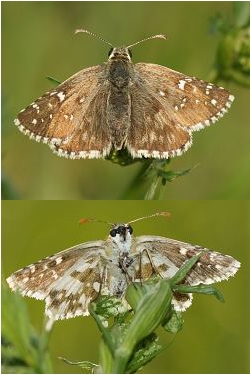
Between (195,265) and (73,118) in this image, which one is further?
(73,118)

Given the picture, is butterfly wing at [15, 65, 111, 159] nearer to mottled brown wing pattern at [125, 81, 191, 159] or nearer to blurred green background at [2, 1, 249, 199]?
mottled brown wing pattern at [125, 81, 191, 159]

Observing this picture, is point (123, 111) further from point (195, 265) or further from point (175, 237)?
point (195, 265)

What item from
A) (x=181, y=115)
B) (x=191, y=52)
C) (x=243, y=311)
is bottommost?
(x=243, y=311)

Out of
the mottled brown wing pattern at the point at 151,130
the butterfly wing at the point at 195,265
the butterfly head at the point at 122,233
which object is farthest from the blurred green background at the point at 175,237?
the butterfly wing at the point at 195,265

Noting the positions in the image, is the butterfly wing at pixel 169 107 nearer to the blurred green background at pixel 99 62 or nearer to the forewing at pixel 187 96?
the forewing at pixel 187 96

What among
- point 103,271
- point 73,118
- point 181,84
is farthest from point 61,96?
point 103,271

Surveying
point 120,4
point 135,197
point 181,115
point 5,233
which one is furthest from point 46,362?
point 120,4

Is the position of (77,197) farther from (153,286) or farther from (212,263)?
(153,286)
